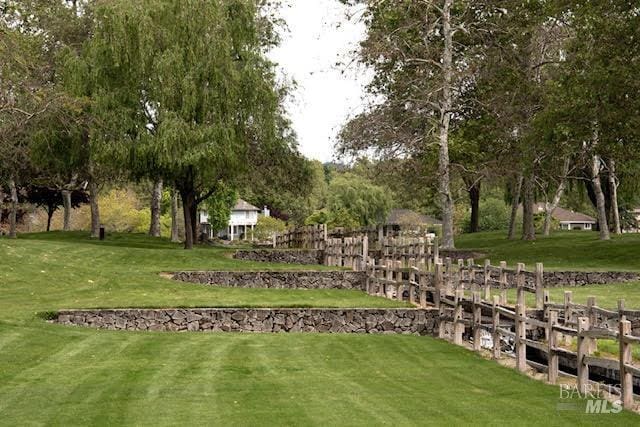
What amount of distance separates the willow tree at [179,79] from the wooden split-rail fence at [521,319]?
14048mm

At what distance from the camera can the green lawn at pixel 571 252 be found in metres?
32.1

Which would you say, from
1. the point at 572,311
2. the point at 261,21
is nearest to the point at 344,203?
the point at 261,21

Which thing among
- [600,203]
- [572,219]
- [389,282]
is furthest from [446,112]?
[572,219]

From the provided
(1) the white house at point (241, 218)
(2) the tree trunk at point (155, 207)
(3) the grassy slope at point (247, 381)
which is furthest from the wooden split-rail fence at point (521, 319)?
(1) the white house at point (241, 218)

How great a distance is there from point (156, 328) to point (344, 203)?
6546 centimetres

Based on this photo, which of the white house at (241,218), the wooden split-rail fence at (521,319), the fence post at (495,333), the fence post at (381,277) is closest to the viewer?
the wooden split-rail fence at (521,319)

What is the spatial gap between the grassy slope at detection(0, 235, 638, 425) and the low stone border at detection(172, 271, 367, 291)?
7.76 m

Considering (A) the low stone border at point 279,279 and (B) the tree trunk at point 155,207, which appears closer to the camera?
(A) the low stone border at point 279,279

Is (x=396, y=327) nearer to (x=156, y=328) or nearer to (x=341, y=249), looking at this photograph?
(x=156, y=328)

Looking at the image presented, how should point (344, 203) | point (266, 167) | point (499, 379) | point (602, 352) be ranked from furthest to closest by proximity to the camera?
1. point (344, 203)
2. point (266, 167)
3. point (602, 352)
4. point (499, 379)

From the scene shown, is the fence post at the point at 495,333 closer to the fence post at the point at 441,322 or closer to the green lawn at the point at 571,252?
the fence post at the point at 441,322

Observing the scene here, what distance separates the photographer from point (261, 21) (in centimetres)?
4778

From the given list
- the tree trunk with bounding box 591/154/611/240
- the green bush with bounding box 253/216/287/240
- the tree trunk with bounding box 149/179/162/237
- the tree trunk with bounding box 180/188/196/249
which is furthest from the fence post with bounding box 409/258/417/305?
the green bush with bounding box 253/216/287/240

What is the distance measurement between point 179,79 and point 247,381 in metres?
27.0
